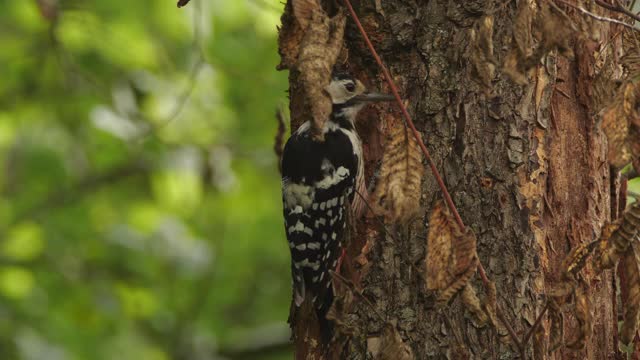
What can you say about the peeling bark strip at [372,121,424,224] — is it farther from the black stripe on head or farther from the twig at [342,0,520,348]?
the black stripe on head

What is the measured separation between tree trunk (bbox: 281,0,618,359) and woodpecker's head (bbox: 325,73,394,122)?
0.55ft

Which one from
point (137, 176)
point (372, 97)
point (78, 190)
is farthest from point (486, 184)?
point (137, 176)

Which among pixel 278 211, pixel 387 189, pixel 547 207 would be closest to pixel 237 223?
pixel 278 211

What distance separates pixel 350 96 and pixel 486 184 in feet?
2.58

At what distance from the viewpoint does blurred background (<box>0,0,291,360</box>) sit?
7863 millimetres

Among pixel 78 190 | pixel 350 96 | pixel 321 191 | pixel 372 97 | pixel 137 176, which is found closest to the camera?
pixel 372 97

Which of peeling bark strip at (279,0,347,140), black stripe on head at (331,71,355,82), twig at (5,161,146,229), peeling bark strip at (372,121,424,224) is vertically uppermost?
twig at (5,161,146,229)

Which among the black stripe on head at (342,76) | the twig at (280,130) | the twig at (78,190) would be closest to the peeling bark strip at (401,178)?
the black stripe on head at (342,76)

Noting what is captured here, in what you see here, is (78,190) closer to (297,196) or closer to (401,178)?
(297,196)

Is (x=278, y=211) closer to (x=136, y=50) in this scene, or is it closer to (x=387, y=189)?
(x=136, y=50)

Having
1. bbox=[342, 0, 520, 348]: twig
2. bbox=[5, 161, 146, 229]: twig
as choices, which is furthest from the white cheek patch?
bbox=[5, 161, 146, 229]: twig

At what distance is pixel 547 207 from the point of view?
3.66m

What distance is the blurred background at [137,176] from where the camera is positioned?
25.8 feet

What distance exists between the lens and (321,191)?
450 cm
